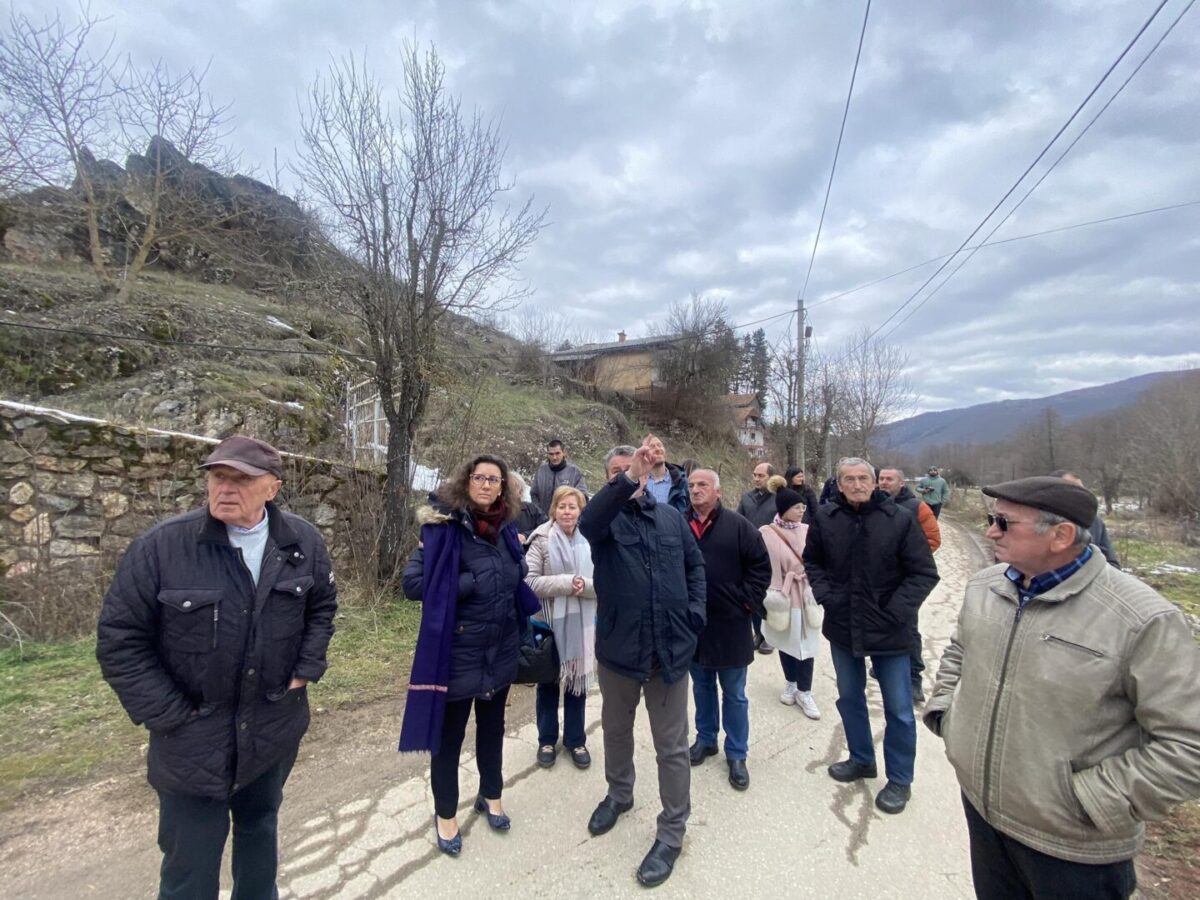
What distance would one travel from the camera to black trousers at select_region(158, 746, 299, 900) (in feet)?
5.96

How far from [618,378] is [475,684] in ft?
83.6

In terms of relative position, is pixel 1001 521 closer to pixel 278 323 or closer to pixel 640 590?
pixel 640 590

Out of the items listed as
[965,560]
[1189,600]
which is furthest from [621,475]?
[965,560]

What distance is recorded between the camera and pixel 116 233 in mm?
11688

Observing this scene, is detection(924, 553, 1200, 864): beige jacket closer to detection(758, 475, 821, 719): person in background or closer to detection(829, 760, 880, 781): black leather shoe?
detection(829, 760, 880, 781): black leather shoe

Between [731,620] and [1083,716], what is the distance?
1.84 m

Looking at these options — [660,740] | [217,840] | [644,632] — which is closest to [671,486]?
[644,632]

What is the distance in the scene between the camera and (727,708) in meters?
3.23

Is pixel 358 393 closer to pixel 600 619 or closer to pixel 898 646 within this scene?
pixel 600 619

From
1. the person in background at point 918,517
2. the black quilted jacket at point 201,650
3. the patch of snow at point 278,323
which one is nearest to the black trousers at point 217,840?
the black quilted jacket at point 201,650

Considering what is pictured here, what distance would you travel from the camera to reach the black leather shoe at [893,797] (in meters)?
2.83

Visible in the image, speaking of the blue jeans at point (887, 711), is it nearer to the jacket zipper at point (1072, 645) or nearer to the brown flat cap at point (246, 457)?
the jacket zipper at point (1072, 645)

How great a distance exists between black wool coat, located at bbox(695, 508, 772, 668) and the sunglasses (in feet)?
5.08

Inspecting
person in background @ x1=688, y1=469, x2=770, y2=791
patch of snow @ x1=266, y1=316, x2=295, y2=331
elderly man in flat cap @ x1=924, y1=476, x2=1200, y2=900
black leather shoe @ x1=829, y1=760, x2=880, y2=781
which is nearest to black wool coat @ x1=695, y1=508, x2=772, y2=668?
person in background @ x1=688, y1=469, x2=770, y2=791
